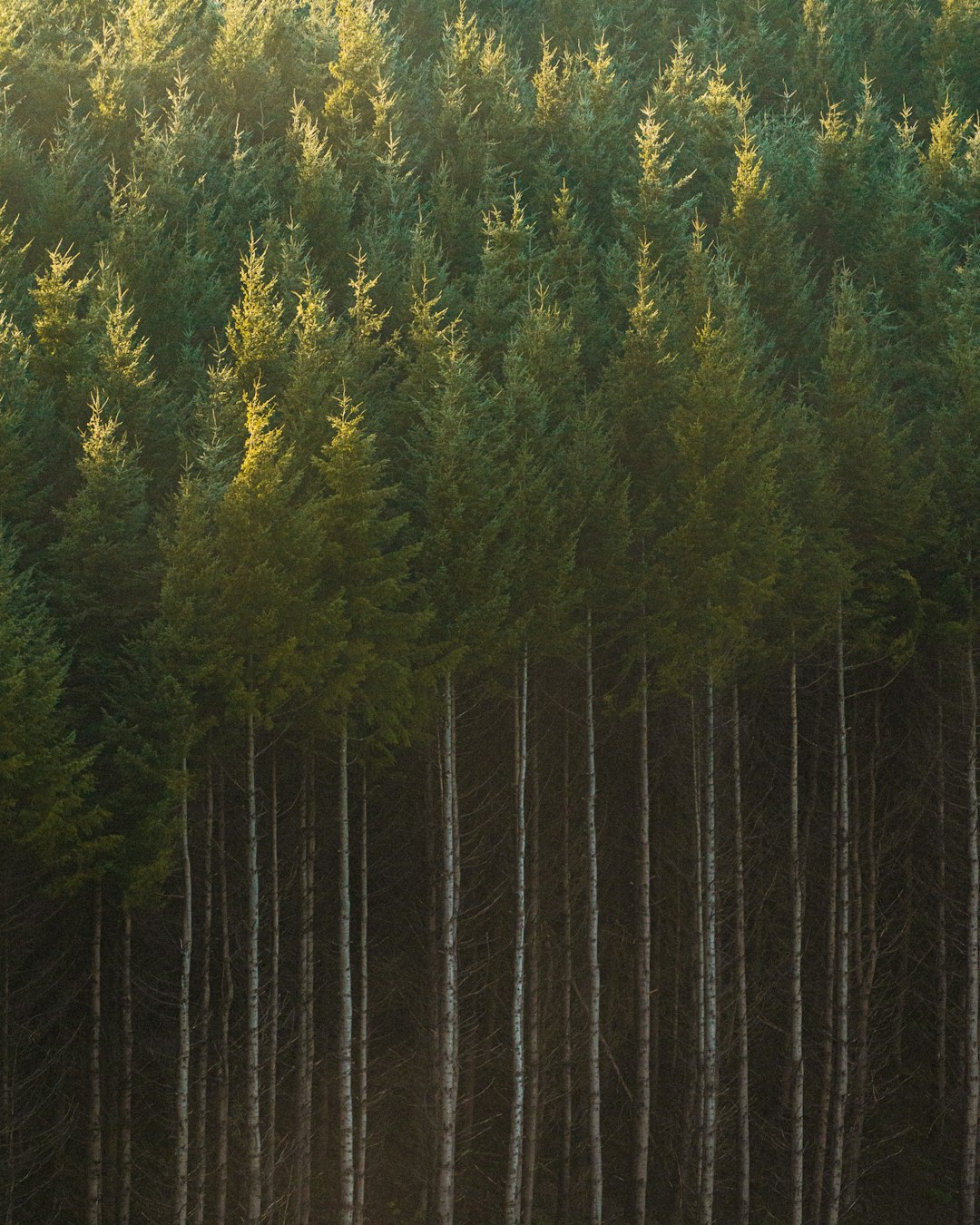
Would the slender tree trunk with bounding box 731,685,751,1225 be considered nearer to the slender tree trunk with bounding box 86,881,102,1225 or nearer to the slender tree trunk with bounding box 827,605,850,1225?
the slender tree trunk with bounding box 827,605,850,1225

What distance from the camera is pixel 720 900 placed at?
61.7 ft

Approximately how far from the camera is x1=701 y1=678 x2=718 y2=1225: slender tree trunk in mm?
16469

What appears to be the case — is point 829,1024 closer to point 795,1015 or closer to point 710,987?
point 795,1015

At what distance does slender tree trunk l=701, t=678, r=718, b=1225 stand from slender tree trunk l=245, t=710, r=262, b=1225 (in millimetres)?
6223

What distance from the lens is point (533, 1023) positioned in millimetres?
17125

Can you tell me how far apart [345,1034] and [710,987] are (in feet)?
17.5

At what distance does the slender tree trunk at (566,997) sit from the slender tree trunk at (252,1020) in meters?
5.24

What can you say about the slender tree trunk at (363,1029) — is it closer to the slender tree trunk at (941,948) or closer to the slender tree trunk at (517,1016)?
the slender tree trunk at (517,1016)

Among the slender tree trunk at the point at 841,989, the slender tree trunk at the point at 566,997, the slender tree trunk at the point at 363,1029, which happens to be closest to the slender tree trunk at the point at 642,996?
the slender tree trunk at the point at 566,997

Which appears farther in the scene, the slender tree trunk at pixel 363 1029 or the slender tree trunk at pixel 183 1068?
the slender tree trunk at pixel 363 1029

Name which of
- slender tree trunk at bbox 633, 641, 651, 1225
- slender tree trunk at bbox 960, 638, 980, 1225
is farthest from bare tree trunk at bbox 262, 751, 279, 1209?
slender tree trunk at bbox 960, 638, 980, 1225

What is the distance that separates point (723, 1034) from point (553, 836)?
3874mm

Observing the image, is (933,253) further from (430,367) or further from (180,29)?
(180,29)

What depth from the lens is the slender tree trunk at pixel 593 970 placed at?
635 inches
